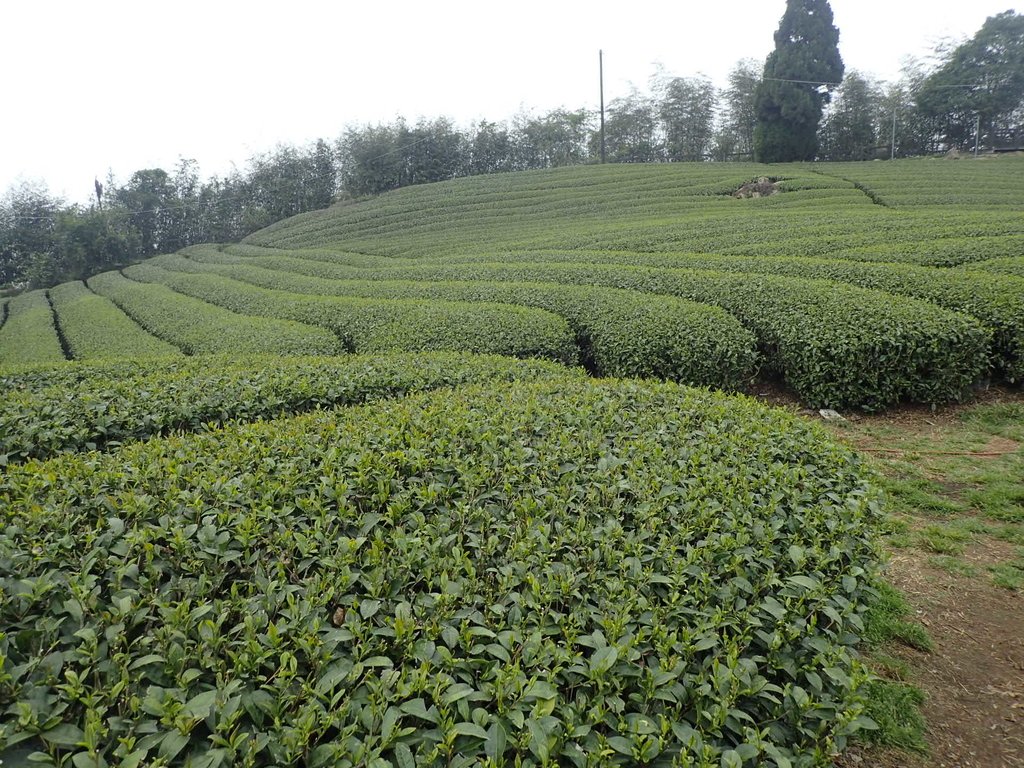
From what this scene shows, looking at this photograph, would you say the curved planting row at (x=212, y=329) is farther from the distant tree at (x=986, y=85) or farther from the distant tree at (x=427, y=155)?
the distant tree at (x=986, y=85)

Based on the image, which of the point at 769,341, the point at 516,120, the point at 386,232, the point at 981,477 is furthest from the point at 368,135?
the point at 981,477

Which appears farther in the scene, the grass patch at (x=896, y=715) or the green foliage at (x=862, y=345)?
the green foliage at (x=862, y=345)

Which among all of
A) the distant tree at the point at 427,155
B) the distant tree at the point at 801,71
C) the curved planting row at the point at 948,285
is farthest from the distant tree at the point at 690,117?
the curved planting row at the point at 948,285

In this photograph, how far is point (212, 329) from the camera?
15.0 m

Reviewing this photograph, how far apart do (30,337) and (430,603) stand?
78.9ft

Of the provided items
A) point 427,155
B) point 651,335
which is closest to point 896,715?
point 651,335

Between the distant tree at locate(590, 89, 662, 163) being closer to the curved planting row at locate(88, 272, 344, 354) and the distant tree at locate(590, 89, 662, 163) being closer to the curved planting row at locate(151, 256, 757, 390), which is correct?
the curved planting row at locate(88, 272, 344, 354)

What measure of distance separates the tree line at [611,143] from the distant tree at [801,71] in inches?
3.5

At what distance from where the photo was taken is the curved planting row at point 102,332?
1527 centimetres

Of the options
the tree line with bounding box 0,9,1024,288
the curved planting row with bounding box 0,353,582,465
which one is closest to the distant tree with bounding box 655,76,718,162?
the tree line with bounding box 0,9,1024,288

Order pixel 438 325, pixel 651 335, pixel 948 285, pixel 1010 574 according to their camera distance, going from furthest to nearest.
A: pixel 438 325 → pixel 948 285 → pixel 651 335 → pixel 1010 574

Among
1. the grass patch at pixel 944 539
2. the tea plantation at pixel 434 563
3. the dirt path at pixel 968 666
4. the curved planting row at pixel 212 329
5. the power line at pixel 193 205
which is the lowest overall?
the grass patch at pixel 944 539

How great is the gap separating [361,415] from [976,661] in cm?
424

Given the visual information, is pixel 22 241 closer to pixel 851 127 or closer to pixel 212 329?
pixel 212 329
